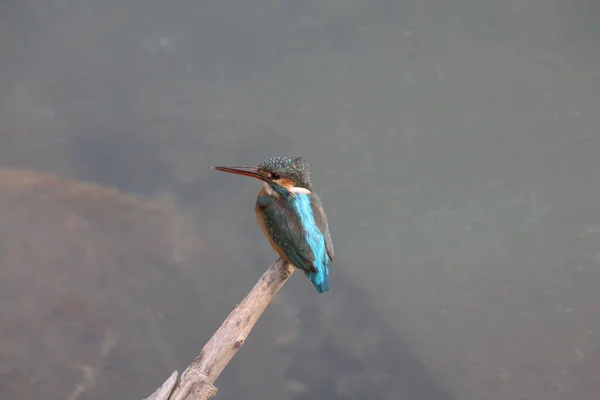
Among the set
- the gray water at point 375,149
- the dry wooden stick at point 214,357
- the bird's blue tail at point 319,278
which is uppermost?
the gray water at point 375,149

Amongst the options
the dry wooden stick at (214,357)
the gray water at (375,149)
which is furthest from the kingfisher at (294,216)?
the gray water at (375,149)

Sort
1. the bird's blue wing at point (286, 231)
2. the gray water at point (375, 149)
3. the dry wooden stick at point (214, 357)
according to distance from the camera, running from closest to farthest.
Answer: the dry wooden stick at point (214, 357)
the bird's blue wing at point (286, 231)
the gray water at point (375, 149)

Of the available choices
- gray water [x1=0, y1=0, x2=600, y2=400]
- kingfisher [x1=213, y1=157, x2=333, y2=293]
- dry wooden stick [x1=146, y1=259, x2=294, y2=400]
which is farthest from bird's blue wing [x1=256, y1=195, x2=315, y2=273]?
gray water [x1=0, y1=0, x2=600, y2=400]

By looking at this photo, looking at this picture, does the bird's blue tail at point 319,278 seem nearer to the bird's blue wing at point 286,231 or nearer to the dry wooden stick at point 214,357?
the bird's blue wing at point 286,231

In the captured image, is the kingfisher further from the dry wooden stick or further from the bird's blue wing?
the dry wooden stick

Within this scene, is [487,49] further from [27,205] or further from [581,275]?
[27,205]

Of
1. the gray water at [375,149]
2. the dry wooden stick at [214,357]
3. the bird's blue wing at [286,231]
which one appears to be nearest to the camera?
the dry wooden stick at [214,357]
